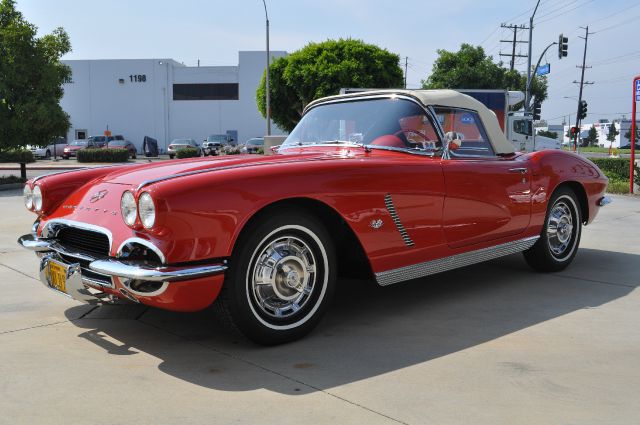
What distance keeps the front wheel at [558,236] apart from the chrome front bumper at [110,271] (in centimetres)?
314

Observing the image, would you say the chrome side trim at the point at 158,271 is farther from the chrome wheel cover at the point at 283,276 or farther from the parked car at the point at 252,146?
the parked car at the point at 252,146

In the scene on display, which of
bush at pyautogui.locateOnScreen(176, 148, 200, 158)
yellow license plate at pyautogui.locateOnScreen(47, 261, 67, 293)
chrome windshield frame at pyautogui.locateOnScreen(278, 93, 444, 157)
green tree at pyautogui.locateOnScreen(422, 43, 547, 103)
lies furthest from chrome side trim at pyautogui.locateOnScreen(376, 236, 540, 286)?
green tree at pyautogui.locateOnScreen(422, 43, 547, 103)

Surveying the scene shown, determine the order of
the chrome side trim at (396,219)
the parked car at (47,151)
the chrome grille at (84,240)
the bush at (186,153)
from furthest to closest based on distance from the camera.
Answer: the parked car at (47,151)
the bush at (186,153)
the chrome side trim at (396,219)
the chrome grille at (84,240)

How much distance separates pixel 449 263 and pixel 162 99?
48.3m

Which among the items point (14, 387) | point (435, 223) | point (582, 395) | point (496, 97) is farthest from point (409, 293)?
point (496, 97)

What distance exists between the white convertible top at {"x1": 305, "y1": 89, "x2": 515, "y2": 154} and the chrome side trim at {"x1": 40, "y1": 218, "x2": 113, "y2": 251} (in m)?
2.11

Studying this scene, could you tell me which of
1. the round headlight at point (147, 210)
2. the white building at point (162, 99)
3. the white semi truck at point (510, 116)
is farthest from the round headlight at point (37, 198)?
the white building at point (162, 99)

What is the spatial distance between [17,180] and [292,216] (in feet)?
50.4

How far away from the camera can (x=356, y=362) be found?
3.04m

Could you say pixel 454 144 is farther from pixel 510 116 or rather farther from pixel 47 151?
pixel 47 151

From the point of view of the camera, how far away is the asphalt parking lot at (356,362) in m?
2.49

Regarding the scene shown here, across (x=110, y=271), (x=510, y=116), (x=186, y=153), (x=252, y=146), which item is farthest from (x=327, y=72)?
(x=110, y=271)

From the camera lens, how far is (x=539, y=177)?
4730 mm

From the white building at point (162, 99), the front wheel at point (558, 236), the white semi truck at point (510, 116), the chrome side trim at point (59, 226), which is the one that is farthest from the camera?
→ the white building at point (162, 99)
